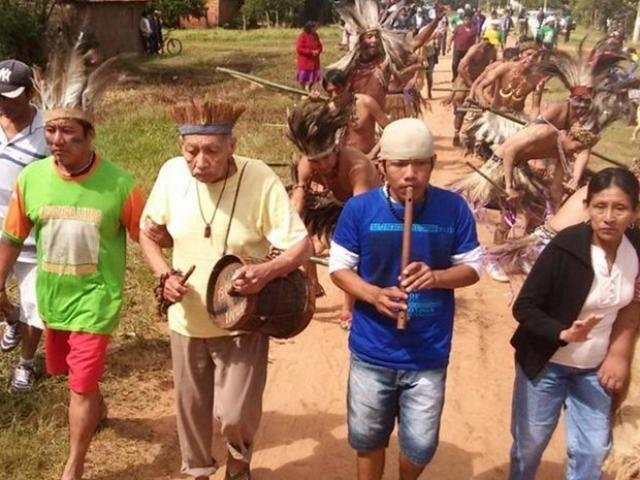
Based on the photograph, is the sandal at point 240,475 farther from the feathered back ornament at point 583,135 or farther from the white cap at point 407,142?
the feathered back ornament at point 583,135

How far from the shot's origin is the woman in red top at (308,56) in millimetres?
17109

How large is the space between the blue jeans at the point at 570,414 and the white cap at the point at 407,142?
41.0 inches

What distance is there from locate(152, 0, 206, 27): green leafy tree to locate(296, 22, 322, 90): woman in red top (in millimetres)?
19640

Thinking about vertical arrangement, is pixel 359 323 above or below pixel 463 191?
above

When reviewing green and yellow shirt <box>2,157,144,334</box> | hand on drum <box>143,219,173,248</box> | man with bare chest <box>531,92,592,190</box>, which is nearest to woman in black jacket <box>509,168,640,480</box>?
hand on drum <box>143,219,173,248</box>

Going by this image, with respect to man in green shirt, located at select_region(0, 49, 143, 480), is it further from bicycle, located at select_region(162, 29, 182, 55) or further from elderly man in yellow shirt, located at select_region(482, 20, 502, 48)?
bicycle, located at select_region(162, 29, 182, 55)

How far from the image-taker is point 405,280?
3.14 metres

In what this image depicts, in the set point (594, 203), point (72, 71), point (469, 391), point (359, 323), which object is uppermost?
point (72, 71)

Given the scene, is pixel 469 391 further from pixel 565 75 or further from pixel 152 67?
pixel 152 67

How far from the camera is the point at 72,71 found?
4.11 m

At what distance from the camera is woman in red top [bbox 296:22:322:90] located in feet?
56.1

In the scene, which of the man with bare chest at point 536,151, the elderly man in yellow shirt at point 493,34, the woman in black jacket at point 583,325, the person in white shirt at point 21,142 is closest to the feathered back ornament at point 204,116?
the person in white shirt at point 21,142

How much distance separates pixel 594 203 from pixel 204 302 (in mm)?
1627

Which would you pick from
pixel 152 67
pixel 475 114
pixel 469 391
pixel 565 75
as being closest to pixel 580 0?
pixel 152 67
